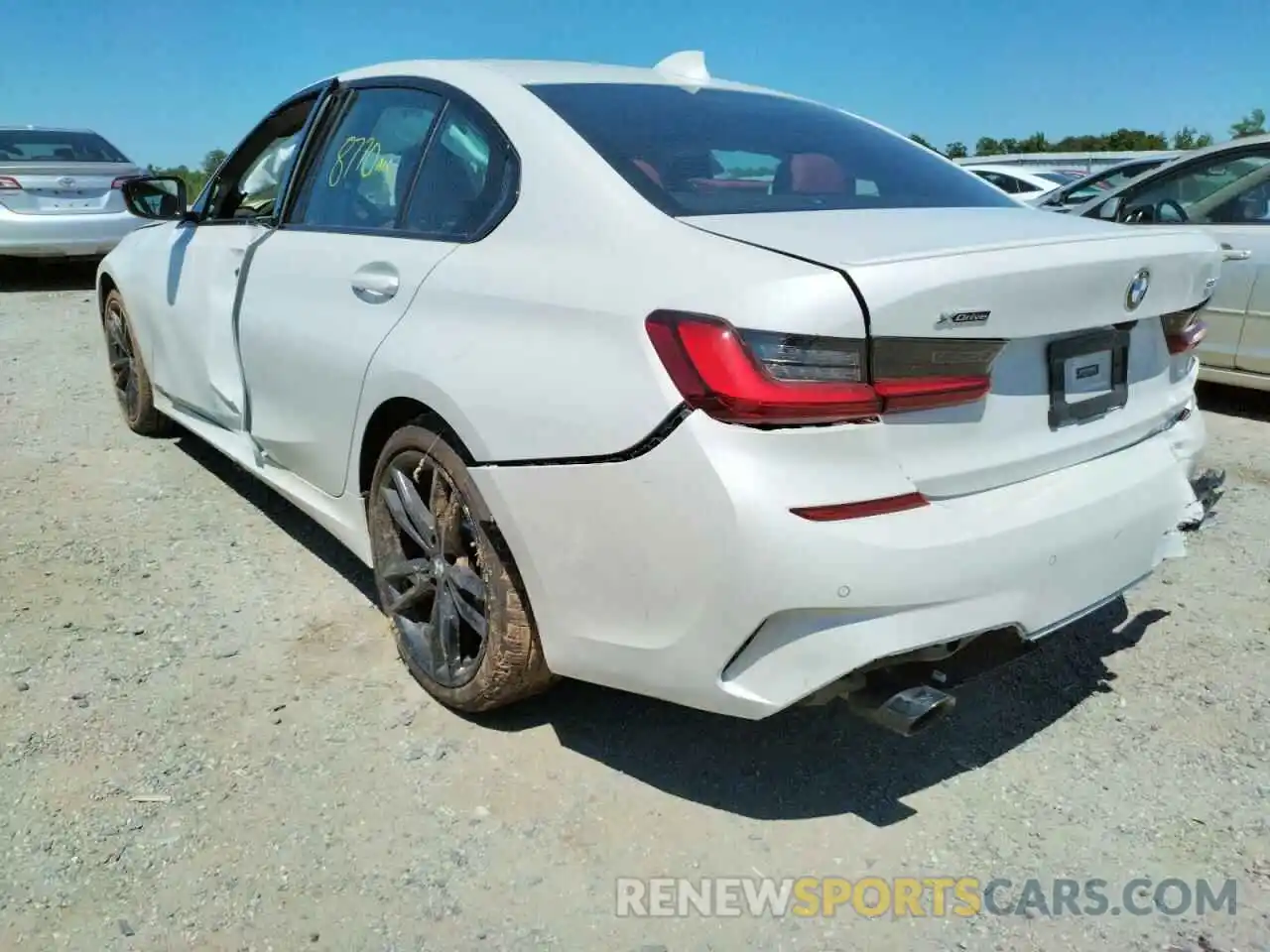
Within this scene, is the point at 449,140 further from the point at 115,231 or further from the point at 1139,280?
the point at 115,231

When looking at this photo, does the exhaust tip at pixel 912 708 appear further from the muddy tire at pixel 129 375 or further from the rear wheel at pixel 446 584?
the muddy tire at pixel 129 375

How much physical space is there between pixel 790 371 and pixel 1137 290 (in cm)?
92

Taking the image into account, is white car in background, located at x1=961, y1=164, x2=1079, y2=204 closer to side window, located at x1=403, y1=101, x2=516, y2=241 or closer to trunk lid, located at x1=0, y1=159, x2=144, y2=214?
trunk lid, located at x1=0, y1=159, x2=144, y2=214

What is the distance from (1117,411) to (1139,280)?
0.30 metres

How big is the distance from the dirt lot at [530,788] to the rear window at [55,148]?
792 centimetres

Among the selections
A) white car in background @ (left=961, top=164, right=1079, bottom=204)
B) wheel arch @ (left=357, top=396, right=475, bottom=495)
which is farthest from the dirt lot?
white car in background @ (left=961, top=164, right=1079, bottom=204)

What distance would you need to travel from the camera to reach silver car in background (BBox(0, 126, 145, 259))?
918 cm

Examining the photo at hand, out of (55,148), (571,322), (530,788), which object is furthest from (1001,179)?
(530,788)

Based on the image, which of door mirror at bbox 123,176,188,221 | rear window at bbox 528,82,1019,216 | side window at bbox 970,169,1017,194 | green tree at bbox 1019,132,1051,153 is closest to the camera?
rear window at bbox 528,82,1019,216

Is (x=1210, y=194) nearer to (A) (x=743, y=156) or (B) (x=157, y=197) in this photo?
(A) (x=743, y=156)

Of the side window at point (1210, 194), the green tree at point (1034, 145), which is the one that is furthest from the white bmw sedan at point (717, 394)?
the green tree at point (1034, 145)

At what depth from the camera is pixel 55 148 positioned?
10125 mm

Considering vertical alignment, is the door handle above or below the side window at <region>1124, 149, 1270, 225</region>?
above

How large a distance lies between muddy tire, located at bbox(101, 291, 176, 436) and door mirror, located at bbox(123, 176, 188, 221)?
0.67 metres
